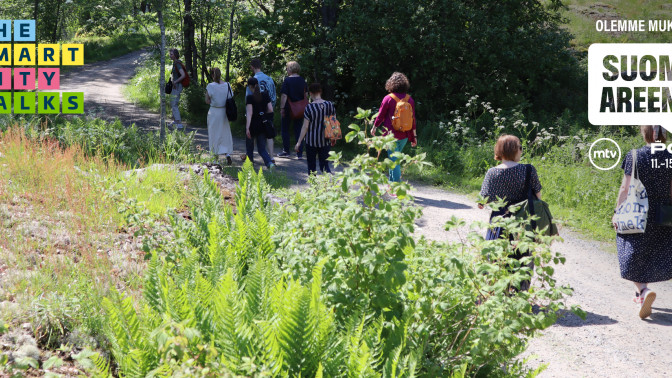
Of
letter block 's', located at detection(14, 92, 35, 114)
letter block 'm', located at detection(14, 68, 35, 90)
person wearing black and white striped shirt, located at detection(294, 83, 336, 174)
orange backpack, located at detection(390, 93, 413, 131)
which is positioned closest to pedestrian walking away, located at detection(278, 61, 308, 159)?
person wearing black and white striped shirt, located at detection(294, 83, 336, 174)

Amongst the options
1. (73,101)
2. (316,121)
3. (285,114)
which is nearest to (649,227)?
(316,121)

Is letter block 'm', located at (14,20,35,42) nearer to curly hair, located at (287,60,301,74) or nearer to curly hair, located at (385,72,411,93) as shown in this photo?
curly hair, located at (287,60,301,74)

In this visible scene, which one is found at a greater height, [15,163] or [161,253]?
[15,163]

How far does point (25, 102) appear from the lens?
12.6 meters

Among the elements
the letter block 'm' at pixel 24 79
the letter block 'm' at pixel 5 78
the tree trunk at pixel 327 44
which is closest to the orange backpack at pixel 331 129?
the tree trunk at pixel 327 44

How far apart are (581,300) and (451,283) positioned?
10.5 ft

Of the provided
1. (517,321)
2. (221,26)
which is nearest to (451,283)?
(517,321)

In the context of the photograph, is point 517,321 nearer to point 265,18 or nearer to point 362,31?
point 362,31

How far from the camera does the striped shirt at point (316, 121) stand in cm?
852

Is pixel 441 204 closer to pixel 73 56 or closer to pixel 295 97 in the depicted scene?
pixel 295 97

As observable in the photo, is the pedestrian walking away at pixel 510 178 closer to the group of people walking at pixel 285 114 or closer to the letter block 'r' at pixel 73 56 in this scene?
the group of people walking at pixel 285 114

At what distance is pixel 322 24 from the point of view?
47.5ft
